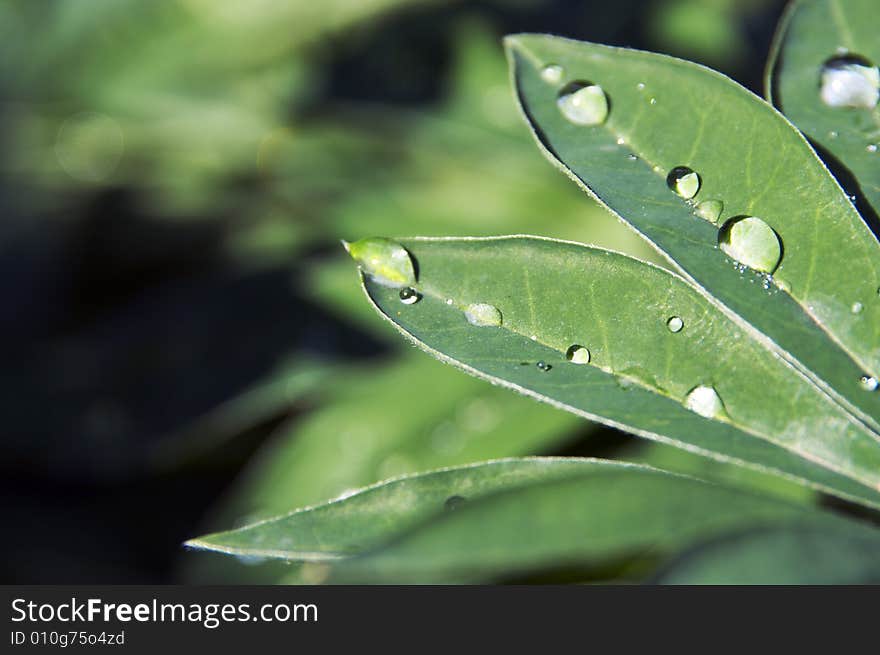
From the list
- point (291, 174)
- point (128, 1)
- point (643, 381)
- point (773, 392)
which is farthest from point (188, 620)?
point (128, 1)

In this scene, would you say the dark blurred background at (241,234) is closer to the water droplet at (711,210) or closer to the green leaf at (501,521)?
the green leaf at (501,521)

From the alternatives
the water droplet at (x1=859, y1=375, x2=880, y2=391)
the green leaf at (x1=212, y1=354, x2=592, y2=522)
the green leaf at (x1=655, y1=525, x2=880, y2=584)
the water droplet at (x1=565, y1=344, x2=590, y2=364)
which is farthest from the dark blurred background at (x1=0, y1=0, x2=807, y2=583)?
the water droplet at (x1=565, y1=344, x2=590, y2=364)

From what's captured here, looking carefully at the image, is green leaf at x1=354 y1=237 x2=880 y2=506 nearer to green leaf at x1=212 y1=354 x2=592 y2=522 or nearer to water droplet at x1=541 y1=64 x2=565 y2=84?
water droplet at x1=541 y1=64 x2=565 y2=84

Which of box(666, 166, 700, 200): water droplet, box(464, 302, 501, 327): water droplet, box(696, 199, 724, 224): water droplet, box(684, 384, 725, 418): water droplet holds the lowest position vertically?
box(684, 384, 725, 418): water droplet

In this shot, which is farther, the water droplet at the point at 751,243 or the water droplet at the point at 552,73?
the water droplet at the point at 552,73

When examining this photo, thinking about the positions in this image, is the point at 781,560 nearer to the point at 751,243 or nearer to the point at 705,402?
the point at 705,402

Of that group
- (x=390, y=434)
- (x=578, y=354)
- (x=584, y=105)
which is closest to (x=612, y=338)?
(x=578, y=354)

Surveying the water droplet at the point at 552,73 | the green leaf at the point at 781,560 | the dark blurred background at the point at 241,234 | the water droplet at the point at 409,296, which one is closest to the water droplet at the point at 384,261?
the water droplet at the point at 409,296
